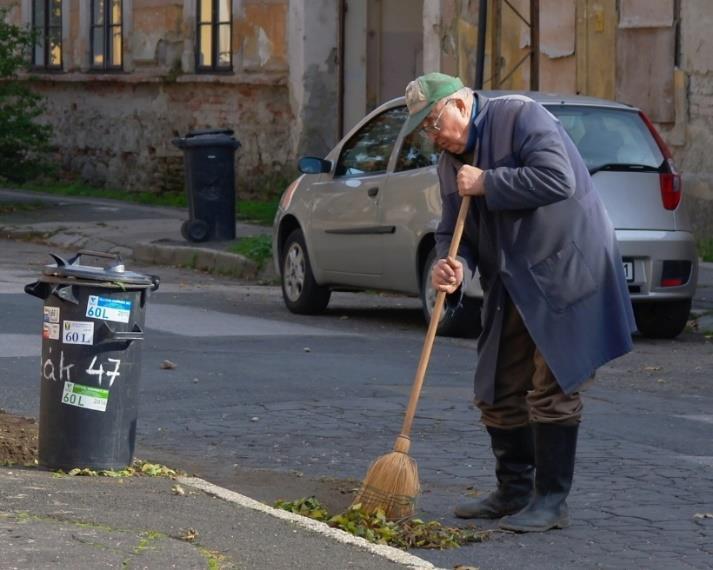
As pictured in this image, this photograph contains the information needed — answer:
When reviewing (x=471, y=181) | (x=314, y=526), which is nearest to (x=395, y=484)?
(x=314, y=526)

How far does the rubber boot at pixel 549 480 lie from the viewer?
19.8ft

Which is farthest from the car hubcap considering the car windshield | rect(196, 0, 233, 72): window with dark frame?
rect(196, 0, 233, 72): window with dark frame

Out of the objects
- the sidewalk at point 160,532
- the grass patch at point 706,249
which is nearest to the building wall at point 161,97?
the grass patch at point 706,249

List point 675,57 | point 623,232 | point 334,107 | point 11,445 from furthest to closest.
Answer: point 334,107 < point 675,57 < point 623,232 < point 11,445

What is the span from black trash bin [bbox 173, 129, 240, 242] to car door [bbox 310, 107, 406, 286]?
5728 mm

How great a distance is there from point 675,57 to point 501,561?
13.1 m

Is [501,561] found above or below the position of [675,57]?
below

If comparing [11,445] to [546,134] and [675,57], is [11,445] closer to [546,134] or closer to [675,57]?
[546,134]

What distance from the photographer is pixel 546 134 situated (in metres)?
5.97

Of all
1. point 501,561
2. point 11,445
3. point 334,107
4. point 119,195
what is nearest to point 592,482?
point 501,561

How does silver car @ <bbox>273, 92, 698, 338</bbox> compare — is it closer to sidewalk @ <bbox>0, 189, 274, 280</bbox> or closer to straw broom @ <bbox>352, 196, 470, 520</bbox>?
sidewalk @ <bbox>0, 189, 274, 280</bbox>

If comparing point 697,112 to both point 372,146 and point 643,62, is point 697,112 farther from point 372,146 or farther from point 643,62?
point 372,146

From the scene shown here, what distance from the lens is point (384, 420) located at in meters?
8.41

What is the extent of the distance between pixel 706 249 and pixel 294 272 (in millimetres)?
5134
